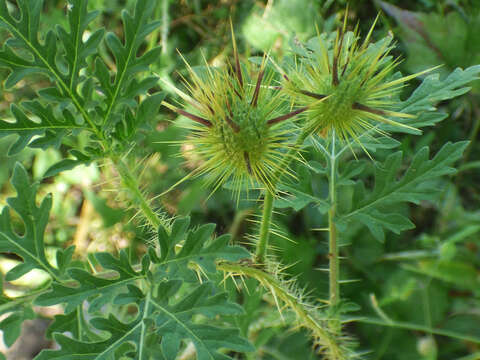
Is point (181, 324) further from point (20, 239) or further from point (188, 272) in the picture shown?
point (20, 239)

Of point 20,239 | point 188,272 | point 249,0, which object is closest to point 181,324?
point 188,272

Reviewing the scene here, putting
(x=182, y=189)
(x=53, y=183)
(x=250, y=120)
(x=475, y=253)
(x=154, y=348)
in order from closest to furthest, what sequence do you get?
(x=250, y=120)
(x=154, y=348)
(x=475, y=253)
(x=182, y=189)
(x=53, y=183)

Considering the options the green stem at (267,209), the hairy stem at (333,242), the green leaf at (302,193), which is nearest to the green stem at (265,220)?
the green stem at (267,209)

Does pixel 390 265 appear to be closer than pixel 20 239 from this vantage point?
No

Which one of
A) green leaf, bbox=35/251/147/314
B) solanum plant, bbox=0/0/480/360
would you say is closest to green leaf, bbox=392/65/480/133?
solanum plant, bbox=0/0/480/360

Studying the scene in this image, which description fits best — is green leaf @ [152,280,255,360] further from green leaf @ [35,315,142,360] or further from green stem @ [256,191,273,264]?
green stem @ [256,191,273,264]

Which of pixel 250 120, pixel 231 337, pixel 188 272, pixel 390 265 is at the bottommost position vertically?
pixel 390 265

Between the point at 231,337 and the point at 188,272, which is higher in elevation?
the point at 188,272

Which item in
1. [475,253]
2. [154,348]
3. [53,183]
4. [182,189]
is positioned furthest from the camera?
[53,183]

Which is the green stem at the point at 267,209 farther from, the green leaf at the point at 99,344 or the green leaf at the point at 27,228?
the green leaf at the point at 27,228
